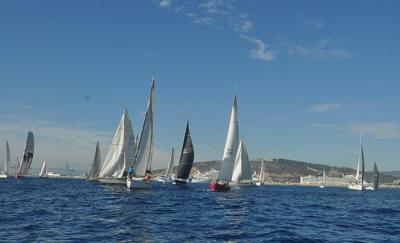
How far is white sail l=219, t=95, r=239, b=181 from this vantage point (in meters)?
93.7

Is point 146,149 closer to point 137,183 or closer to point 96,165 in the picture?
point 137,183

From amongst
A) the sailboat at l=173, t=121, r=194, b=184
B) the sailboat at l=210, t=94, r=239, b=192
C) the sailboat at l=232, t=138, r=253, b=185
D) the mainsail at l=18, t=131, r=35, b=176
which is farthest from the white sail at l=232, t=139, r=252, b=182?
the mainsail at l=18, t=131, r=35, b=176

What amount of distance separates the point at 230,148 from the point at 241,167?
31768 millimetres

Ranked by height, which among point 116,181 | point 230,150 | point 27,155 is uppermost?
point 230,150

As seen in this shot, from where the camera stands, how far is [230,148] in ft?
312

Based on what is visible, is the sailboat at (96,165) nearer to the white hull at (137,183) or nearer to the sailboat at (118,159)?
the sailboat at (118,159)

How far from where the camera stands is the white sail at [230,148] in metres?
93.7

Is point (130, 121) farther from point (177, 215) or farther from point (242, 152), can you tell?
point (177, 215)

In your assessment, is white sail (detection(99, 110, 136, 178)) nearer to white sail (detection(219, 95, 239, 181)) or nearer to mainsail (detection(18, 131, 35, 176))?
white sail (detection(219, 95, 239, 181))

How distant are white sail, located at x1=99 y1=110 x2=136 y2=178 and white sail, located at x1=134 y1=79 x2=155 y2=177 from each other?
12007 mm

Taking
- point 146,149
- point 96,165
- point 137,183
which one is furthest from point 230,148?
point 96,165

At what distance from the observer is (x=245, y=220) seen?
3594cm

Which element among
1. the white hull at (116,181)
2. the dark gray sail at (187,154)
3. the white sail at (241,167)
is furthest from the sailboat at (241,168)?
the white hull at (116,181)

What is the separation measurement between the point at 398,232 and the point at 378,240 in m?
5.26
